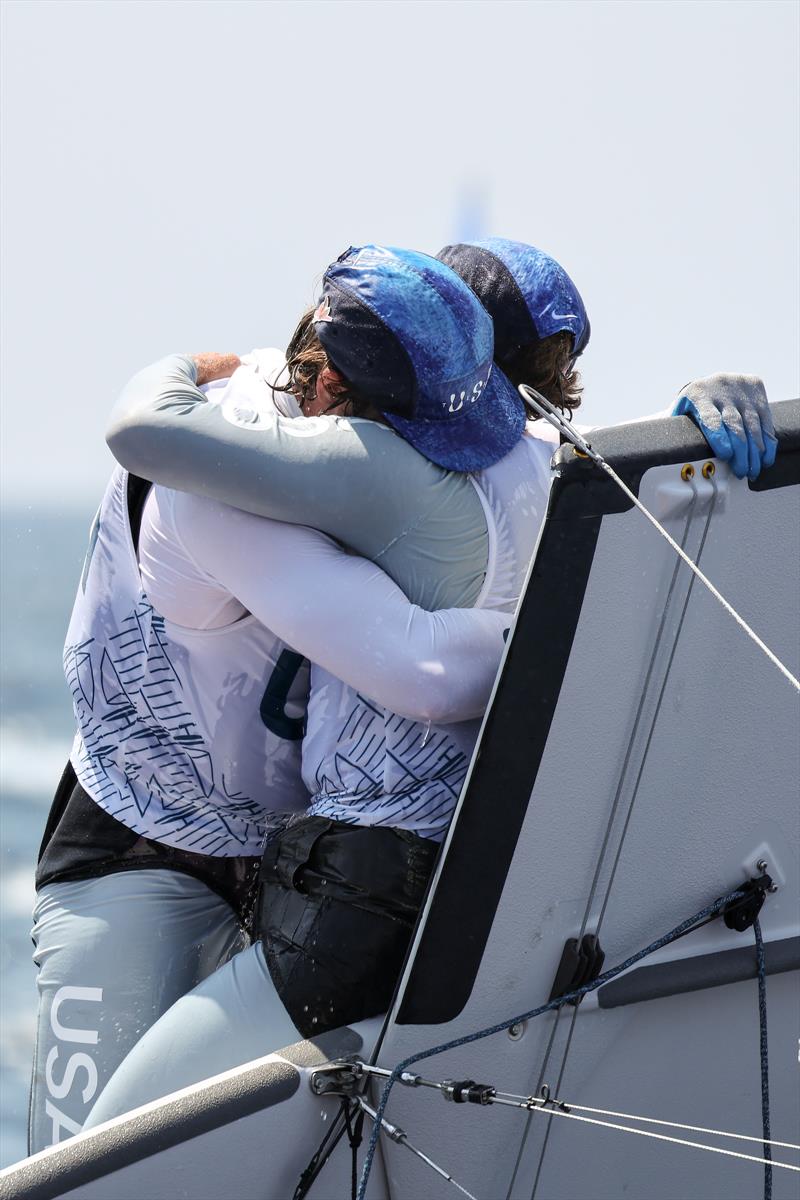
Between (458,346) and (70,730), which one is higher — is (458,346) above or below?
above

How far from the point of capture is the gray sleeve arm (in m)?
1.60

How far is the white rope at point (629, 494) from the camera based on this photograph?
5.17ft

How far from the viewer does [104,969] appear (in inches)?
73.1

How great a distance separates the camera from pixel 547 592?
1.59m

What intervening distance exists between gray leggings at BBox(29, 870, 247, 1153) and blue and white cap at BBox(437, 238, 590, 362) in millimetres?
856

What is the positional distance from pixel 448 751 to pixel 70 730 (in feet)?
20.1

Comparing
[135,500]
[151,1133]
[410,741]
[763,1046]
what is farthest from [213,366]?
[763,1046]

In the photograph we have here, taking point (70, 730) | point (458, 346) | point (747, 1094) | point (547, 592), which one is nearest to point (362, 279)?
point (458, 346)

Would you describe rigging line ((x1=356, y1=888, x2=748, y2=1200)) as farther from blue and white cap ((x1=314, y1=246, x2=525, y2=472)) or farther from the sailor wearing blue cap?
blue and white cap ((x1=314, y1=246, x2=525, y2=472))

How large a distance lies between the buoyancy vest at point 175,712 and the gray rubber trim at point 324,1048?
36 cm

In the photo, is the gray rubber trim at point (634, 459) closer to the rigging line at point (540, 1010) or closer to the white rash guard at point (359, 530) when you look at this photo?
the white rash guard at point (359, 530)

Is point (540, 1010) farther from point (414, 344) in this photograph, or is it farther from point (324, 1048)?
point (414, 344)

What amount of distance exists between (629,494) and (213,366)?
71cm

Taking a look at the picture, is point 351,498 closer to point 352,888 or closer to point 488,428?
point 488,428
